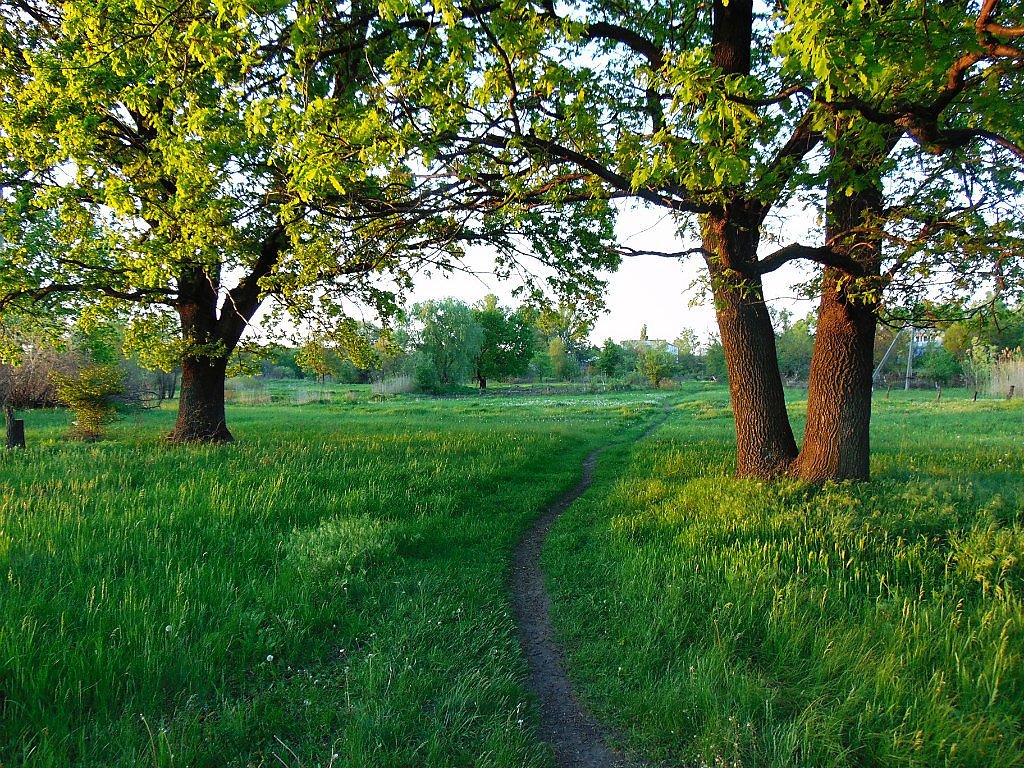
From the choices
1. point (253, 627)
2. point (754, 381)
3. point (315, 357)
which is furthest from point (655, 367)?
point (253, 627)

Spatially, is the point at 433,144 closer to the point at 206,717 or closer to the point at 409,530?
the point at 409,530

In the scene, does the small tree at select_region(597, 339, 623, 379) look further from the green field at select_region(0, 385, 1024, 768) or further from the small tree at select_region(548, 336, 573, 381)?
the green field at select_region(0, 385, 1024, 768)

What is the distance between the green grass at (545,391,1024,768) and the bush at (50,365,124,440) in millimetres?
15276

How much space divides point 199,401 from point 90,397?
4679 millimetres

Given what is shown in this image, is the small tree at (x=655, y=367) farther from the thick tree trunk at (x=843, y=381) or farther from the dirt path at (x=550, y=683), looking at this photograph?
the dirt path at (x=550, y=683)

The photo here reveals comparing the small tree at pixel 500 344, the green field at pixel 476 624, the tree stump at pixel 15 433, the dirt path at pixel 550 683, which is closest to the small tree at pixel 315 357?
the green field at pixel 476 624

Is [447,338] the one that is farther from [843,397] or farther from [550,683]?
[550,683]

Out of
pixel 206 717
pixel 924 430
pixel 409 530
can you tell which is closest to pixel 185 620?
pixel 206 717

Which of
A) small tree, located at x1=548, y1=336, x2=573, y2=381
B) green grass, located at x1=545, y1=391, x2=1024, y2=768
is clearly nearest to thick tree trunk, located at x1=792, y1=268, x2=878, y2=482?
green grass, located at x1=545, y1=391, x2=1024, y2=768

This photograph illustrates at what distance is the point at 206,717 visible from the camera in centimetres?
262

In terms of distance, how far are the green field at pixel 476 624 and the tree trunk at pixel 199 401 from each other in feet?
15.7

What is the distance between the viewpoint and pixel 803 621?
3555 millimetres

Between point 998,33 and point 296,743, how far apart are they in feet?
23.3

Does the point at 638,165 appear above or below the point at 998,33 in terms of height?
below
